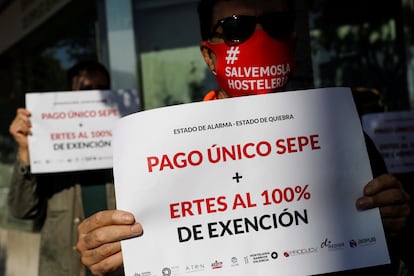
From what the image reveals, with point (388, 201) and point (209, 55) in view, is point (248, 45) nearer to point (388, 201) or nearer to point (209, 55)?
point (209, 55)

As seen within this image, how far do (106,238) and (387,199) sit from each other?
0.71 m

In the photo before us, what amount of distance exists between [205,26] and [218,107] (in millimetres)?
482

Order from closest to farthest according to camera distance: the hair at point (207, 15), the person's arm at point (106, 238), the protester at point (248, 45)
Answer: the person's arm at point (106, 238)
the protester at point (248, 45)
the hair at point (207, 15)

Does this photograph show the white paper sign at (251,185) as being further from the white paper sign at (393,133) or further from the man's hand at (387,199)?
the white paper sign at (393,133)

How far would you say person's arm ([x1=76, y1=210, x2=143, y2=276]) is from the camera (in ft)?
4.75

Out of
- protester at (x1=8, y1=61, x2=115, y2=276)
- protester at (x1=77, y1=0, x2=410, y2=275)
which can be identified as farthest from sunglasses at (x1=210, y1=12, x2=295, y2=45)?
protester at (x1=8, y1=61, x2=115, y2=276)

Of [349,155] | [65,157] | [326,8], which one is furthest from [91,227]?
[326,8]

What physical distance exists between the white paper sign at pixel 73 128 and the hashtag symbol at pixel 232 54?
1685mm

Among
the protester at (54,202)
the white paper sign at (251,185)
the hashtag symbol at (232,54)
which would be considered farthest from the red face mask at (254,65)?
the protester at (54,202)

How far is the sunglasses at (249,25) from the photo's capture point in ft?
5.74

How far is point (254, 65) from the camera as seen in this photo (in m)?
1.76

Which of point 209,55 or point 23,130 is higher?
point 209,55

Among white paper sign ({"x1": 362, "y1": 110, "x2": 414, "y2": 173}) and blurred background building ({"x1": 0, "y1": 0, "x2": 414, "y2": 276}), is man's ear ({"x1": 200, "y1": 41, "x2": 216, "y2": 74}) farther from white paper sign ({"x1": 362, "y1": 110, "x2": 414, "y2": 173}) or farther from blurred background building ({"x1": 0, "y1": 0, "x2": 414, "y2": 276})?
blurred background building ({"x1": 0, "y1": 0, "x2": 414, "y2": 276})

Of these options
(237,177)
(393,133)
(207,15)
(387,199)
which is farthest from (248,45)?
(393,133)
